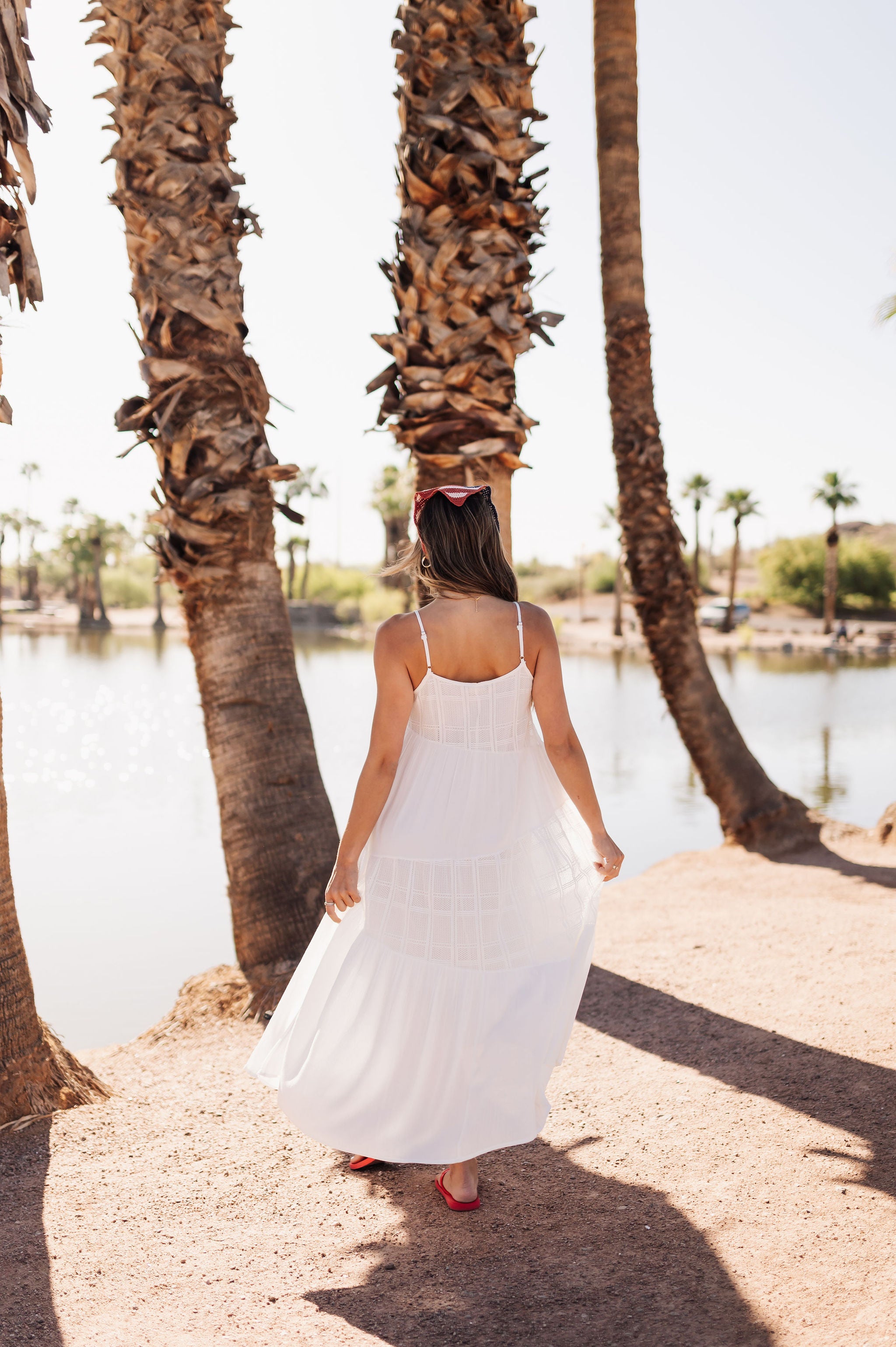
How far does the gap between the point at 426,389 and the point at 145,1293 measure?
13.4 ft

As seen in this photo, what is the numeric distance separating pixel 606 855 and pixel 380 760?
0.72m

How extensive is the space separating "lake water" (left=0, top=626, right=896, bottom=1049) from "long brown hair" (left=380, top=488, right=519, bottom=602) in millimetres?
5178

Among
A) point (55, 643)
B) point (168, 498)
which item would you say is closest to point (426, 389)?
point (168, 498)

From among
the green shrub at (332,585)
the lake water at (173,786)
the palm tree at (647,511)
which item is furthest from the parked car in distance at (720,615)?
the palm tree at (647,511)

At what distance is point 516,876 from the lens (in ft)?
9.19

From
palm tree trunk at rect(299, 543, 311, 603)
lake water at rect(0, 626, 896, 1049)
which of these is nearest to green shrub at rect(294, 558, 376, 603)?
palm tree trunk at rect(299, 543, 311, 603)

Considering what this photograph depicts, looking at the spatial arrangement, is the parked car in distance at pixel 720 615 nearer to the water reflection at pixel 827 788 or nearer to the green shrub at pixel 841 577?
the green shrub at pixel 841 577

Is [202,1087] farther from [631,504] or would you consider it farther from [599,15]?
[599,15]

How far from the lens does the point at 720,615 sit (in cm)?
5159

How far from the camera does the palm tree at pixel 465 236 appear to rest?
5066mm

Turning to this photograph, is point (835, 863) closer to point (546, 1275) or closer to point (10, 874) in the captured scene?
point (546, 1275)

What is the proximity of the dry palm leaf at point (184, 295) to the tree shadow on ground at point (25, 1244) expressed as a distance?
2672mm

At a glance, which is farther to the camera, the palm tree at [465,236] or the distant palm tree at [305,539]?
the distant palm tree at [305,539]

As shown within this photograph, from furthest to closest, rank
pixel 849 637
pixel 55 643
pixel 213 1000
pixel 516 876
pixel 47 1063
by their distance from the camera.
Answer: pixel 55 643
pixel 849 637
pixel 213 1000
pixel 47 1063
pixel 516 876
